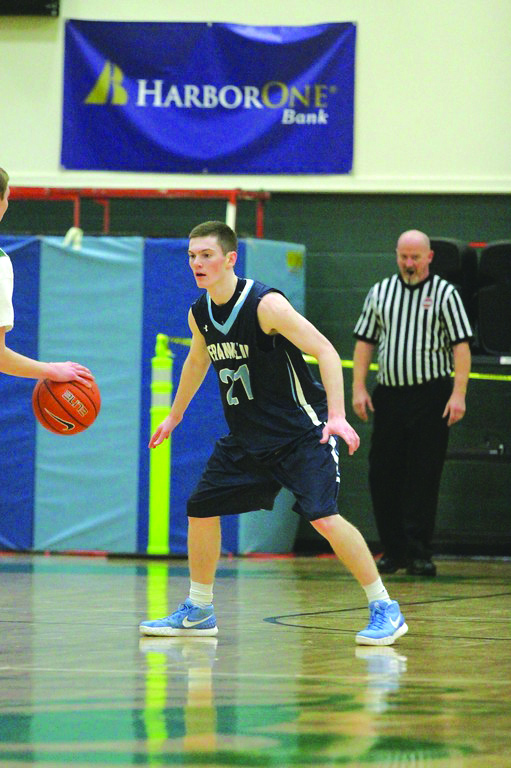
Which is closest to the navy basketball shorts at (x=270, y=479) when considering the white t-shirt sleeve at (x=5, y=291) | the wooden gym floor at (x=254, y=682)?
the wooden gym floor at (x=254, y=682)

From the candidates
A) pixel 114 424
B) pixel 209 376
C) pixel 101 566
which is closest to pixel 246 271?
pixel 209 376

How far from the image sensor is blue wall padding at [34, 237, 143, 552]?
868cm

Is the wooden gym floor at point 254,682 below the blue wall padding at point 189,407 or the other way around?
below

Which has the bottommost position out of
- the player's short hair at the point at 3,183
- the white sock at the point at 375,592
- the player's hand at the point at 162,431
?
the white sock at the point at 375,592

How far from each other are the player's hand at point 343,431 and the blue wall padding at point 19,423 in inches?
175

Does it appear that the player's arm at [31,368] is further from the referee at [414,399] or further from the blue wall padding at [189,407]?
the blue wall padding at [189,407]

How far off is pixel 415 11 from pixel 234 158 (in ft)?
5.53

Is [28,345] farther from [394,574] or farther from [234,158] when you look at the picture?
[394,574]

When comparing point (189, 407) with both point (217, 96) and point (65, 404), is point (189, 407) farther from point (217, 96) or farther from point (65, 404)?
point (65, 404)

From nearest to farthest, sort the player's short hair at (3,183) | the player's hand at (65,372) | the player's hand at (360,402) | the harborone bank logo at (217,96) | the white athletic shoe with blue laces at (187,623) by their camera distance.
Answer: the player's short hair at (3,183), the player's hand at (65,372), the white athletic shoe with blue laces at (187,623), the player's hand at (360,402), the harborone bank logo at (217,96)

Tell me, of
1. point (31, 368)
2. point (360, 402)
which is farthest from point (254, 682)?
point (360, 402)

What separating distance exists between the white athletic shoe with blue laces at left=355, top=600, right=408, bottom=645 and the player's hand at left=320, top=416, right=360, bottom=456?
0.60 m

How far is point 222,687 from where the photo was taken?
11.8ft

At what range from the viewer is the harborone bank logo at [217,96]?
9594 millimetres
